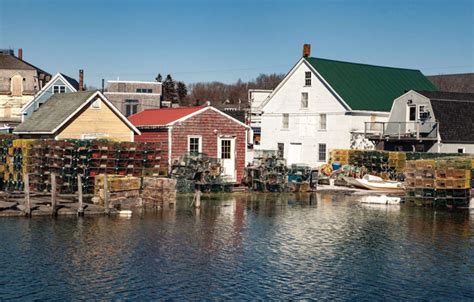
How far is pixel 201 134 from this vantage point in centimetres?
4281

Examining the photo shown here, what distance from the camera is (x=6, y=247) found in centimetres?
2316

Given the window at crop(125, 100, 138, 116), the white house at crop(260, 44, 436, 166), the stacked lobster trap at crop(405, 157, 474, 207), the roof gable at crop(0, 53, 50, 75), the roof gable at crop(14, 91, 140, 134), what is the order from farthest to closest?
the roof gable at crop(0, 53, 50, 75), the window at crop(125, 100, 138, 116), the white house at crop(260, 44, 436, 166), the roof gable at crop(14, 91, 140, 134), the stacked lobster trap at crop(405, 157, 474, 207)

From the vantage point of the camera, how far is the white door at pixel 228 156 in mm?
43750

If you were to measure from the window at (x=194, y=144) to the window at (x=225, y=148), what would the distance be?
5.66 ft

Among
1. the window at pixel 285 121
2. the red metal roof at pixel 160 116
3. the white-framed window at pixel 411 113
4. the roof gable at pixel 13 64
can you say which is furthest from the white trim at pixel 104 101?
the roof gable at pixel 13 64

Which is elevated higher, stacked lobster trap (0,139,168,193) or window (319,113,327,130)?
window (319,113,327,130)

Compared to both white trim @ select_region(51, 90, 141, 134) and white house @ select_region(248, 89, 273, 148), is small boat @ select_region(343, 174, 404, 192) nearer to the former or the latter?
white trim @ select_region(51, 90, 141, 134)

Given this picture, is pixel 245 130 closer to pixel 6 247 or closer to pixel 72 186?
pixel 72 186

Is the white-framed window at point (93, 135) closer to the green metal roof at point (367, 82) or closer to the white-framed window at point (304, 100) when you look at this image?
the green metal roof at point (367, 82)

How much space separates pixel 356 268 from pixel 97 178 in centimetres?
1667

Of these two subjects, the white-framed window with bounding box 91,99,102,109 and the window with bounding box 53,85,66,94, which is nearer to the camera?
the white-framed window with bounding box 91,99,102,109

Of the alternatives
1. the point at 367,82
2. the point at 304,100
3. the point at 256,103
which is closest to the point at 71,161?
the point at 304,100

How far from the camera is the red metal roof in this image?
4278 centimetres

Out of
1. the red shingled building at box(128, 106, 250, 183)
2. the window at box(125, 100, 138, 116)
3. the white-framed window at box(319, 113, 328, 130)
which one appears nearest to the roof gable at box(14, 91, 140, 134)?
the red shingled building at box(128, 106, 250, 183)
